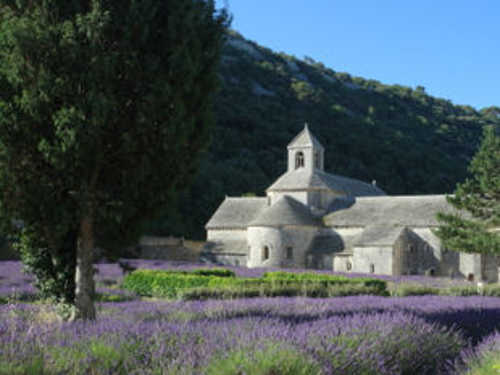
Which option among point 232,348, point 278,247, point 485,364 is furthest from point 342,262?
point 232,348

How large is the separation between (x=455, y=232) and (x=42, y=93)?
881 inches

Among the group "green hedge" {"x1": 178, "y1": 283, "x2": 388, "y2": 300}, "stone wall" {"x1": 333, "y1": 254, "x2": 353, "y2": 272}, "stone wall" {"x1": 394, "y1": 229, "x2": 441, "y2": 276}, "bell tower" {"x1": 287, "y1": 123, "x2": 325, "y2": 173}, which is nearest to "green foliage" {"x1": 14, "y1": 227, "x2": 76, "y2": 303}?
"green hedge" {"x1": 178, "y1": 283, "x2": 388, "y2": 300}

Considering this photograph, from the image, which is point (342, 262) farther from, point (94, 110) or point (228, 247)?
point (94, 110)

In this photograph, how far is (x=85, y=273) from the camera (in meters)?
9.66

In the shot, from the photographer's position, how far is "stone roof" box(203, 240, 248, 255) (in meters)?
44.2

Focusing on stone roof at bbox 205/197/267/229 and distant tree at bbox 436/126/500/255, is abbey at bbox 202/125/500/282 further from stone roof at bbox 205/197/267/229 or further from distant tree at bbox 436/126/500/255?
distant tree at bbox 436/126/500/255

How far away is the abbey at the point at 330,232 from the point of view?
38.5m

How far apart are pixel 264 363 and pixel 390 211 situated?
38537mm

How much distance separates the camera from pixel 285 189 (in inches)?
1804

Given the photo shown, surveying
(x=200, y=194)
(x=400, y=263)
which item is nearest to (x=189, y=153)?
(x=400, y=263)

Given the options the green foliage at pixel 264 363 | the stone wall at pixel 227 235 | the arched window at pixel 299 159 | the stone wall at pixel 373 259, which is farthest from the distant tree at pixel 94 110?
the arched window at pixel 299 159

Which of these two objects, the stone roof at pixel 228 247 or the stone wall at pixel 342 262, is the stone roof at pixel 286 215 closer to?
the stone roof at pixel 228 247

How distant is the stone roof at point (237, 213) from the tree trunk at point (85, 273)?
35727 millimetres

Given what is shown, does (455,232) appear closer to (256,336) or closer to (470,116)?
(256,336)
